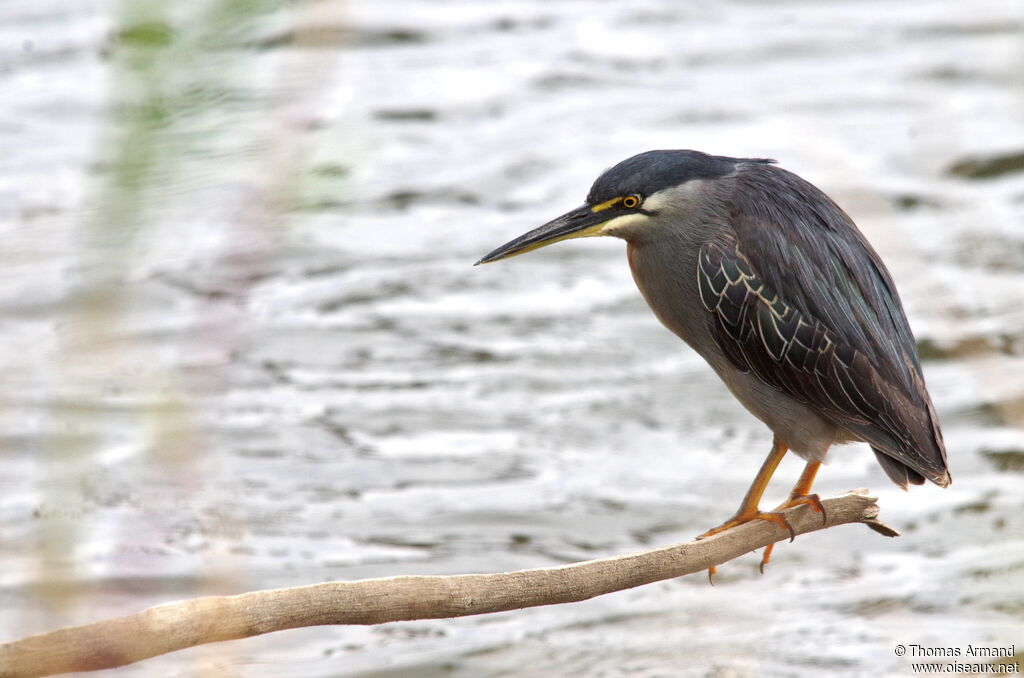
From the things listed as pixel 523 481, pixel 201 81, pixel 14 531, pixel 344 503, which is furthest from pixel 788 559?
pixel 201 81

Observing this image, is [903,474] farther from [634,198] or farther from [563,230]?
[563,230]

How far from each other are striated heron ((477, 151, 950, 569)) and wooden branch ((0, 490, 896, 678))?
155 mm

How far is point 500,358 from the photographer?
788 centimetres

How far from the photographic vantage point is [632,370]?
25.6ft

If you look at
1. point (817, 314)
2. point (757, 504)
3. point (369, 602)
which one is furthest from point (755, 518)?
point (369, 602)

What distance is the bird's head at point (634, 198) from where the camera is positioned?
146 inches

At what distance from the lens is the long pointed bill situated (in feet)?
12.1

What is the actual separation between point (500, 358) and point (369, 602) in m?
5.10

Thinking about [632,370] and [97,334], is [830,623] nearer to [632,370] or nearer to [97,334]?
[632,370]

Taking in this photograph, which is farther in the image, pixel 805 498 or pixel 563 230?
pixel 805 498

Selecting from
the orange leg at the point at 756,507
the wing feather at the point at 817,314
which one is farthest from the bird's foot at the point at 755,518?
the wing feather at the point at 817,314

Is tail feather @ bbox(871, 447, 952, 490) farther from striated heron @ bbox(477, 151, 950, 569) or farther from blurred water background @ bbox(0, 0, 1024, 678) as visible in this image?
blurred water background @ bbox(0, 0, 1024, 678)

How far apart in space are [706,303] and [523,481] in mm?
3194

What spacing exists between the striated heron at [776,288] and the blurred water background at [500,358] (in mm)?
189
